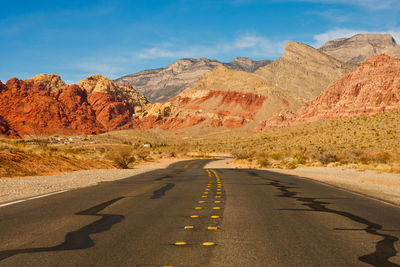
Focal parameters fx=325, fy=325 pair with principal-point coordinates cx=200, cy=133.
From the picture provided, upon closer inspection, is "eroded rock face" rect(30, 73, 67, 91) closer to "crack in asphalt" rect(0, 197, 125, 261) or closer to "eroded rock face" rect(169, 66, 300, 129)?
"eroded rock face" rect(169, 66, 300, 129)

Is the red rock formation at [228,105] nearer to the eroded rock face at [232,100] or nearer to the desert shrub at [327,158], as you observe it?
the eroded rock face at [232,100]

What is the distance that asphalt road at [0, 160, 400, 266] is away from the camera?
13.7 ft

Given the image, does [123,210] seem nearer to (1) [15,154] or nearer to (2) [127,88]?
(1) [15,154]

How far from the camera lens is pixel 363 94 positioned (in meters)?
86.5

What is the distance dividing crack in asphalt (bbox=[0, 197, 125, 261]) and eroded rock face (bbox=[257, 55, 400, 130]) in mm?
85448

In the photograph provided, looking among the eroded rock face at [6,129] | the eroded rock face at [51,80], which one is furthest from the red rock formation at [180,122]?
the eroded rock face at [51,80]

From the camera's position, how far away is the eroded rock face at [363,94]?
81562mm

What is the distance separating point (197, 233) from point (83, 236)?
1824mm

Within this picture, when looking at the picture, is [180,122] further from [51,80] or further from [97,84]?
[51,80]

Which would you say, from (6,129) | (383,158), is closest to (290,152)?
(383,158)

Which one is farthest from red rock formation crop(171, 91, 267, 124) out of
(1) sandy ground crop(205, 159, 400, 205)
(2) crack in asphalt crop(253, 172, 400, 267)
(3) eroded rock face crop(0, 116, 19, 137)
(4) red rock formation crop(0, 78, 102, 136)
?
(2) crack in asphalt crop(253, 172, 400, 267)

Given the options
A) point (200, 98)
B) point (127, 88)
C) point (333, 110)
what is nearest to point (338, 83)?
point (333, 110)

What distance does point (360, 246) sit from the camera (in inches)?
189

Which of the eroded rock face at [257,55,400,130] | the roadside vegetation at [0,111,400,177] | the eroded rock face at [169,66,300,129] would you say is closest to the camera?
the roadside vegetation at [0,111,400,177]
